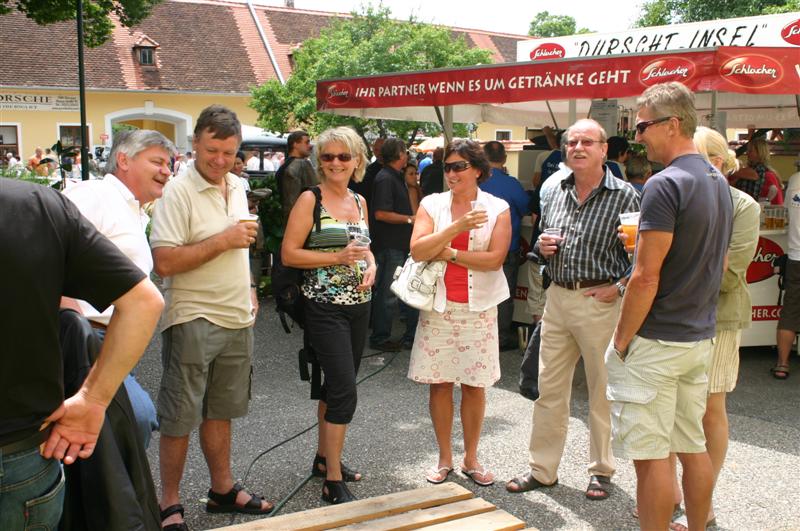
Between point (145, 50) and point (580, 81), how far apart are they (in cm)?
3320

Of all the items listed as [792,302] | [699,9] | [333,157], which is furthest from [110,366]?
[699,9]

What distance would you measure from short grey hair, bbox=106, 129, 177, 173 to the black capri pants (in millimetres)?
1158

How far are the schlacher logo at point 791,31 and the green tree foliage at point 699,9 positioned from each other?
18.1 meters

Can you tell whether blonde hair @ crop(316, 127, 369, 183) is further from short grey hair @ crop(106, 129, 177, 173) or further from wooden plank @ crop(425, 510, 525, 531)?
wooden plank @ crop(425, 510, 525, 531)

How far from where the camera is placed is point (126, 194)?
126 inches

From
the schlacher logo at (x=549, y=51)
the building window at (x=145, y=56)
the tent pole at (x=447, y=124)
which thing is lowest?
the tent pole at (x=447, y=124)

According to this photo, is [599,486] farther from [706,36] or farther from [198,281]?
[706,36]

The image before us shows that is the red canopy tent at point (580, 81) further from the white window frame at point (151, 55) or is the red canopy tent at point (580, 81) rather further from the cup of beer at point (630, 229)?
the white window frame at point (151, 55)

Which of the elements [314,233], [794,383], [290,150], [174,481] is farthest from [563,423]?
[290,150]

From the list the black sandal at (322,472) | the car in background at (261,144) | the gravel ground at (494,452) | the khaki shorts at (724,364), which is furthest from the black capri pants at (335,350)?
the car in background at (261,144)

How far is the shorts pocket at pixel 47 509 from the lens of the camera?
192cm

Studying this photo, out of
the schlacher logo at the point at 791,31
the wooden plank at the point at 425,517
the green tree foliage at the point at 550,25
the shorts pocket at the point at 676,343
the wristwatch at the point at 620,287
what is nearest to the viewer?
the wooden plank at the point at 425,517

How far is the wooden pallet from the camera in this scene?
2855 mm

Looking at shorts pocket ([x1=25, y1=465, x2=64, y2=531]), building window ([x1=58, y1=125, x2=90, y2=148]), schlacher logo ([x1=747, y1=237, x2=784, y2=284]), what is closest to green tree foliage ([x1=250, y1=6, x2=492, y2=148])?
building window ([x1=58, y1=125, x2=90, y2=148])
